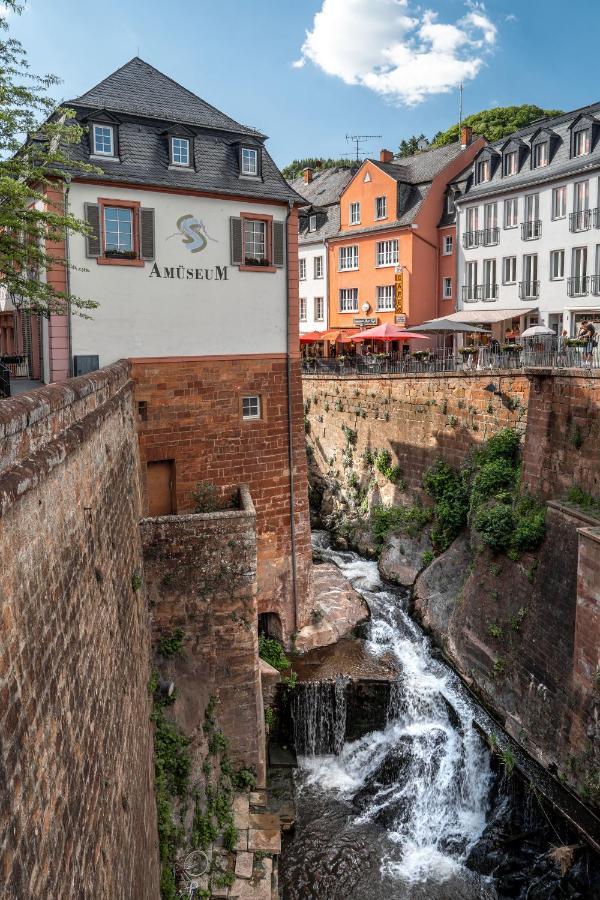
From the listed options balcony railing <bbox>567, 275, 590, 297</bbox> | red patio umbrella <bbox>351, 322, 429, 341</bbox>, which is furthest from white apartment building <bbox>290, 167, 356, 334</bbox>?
balcony railing <bbox>567, 275, 590, 297</bbox>

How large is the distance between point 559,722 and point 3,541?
12.7 metres

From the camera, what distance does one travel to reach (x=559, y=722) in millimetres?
13875

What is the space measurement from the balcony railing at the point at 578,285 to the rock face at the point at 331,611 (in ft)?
49.6

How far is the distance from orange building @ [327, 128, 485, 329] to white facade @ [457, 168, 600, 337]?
1606mm

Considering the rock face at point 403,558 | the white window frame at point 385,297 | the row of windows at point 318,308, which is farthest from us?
the row of windows at point 318,308

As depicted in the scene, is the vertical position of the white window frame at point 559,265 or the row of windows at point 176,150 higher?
the row of windows at point 176,150

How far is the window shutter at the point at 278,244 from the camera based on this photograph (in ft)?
57.4

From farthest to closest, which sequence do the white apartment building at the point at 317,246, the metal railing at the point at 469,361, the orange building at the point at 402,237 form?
1. the white apartment building at the point at 317,246
2. the orange building at the point at 402,237
3. the metal railing at the point at 469,361

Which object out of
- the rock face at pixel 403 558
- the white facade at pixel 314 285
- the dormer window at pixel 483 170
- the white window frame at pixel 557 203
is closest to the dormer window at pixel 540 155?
the white window frame at pixel 557 203

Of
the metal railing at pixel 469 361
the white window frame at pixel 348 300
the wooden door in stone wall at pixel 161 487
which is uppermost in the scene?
the white window frame at pixel 348 300

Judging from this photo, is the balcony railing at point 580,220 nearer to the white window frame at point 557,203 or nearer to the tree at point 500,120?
the white window frame at point 557,203

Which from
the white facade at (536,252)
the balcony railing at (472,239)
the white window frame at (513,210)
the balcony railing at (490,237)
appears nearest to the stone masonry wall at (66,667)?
the white facade at (536,252)

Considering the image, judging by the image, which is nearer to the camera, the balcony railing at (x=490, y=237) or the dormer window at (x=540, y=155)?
the dormer window at (x=540, y=155)

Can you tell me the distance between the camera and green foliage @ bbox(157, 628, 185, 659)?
12977 millimetres
